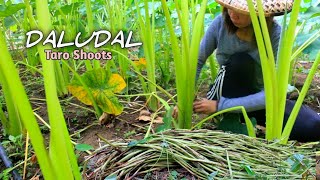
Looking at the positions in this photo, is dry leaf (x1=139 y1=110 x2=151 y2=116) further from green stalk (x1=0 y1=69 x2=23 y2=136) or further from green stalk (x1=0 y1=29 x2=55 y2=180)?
green stalk (x1=0 y1=29 x2=55 y2=180)

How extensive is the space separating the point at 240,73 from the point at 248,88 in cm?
7

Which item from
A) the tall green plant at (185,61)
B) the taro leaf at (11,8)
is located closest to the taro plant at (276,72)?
the tall green plant at (185,61)

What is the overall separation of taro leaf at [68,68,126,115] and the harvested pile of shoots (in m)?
0.45

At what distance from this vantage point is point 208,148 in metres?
0.84

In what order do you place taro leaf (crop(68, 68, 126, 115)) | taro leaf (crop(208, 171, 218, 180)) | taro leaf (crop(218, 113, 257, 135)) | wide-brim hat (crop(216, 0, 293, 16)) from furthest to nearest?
taro leaf (crop(68, 68, 126, 115)) < taro leaf (crop(218, 113, 257, 135)) < wide-brim hat (crop(216, 0, 293, 16)) < taro leaf (crop(208, 171, 218, 180))

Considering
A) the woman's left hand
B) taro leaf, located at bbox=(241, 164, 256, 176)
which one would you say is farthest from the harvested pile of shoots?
the woman's left hand

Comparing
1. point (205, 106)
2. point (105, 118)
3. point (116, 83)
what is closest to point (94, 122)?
point (105, 118)

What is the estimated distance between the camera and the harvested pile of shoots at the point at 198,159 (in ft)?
2.57

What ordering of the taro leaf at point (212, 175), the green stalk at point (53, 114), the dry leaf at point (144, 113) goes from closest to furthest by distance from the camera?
the green stalk at point (53, 114), the taro leaf at point (212, 175), the dry leaf at point (144, 113)

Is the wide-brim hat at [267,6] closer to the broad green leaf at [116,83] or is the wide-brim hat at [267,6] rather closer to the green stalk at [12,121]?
the broad green leaf at [116,83]

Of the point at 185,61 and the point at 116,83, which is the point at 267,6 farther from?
the point at 116,83

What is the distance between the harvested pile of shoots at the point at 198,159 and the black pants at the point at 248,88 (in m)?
0.47

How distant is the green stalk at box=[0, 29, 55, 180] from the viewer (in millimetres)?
618

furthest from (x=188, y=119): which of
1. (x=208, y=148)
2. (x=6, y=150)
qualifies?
(x=6, y=150)
